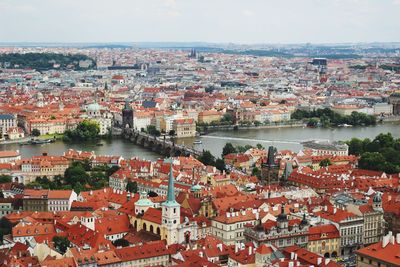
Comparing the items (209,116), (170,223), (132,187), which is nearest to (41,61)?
(209,116)

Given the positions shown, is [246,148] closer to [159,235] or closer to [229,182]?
[229,182]

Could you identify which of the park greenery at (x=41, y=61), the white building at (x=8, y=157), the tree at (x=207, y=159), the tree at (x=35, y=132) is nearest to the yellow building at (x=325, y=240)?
the tree at (x=207, y=159)

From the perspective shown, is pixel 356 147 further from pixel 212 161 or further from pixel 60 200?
pixel 60 200

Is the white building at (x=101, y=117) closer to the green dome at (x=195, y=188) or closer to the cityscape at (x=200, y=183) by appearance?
the cityscape at (x=200, y=183)

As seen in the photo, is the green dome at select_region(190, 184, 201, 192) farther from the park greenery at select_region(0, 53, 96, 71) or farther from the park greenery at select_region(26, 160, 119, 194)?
the park greenery at select_region(0, 53, 96, 71)

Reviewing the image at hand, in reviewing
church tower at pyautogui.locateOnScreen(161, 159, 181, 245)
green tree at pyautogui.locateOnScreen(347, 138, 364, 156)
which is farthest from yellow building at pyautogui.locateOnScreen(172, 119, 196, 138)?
church tower at pyautogui.locateOnScreen(161, 159, 181, 245)

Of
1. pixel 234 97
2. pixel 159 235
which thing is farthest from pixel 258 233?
pixel 234 97

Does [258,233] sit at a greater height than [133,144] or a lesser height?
greater
